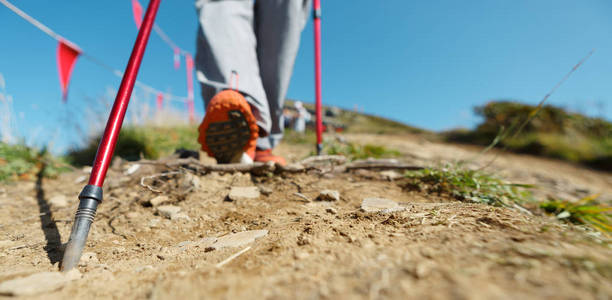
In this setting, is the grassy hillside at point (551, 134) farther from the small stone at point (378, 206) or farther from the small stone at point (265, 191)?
the small stone at point (265, 191)

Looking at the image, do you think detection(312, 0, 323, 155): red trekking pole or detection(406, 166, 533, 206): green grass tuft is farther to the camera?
detection(312, 0, 323, 155): red trekking pole

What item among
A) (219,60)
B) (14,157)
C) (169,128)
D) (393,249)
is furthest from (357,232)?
(169,128)

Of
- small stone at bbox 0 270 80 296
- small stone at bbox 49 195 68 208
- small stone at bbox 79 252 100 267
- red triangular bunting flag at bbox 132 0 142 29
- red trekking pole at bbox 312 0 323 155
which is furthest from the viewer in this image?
red triangular bunting flag at bbox 132 0 142 29

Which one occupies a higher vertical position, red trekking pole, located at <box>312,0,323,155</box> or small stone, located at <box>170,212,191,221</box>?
red trekking pole, located at <box>312,0,323,155</box>

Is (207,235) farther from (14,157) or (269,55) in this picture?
(14,157)

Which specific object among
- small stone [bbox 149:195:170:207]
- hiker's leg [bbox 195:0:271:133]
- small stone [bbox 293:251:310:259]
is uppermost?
hiker's leg [bbox 195:0:271:133]

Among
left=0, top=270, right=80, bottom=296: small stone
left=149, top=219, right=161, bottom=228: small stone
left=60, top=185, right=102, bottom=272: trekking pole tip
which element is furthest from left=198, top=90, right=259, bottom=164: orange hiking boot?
left=0, top=270, right=80, bottom=296: small stone

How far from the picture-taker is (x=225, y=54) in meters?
1.64

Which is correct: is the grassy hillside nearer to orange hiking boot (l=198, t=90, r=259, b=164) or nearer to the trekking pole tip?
orange hiking boot (l=198, t=90, r=259, b=164)

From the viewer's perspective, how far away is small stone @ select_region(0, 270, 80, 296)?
51 cm

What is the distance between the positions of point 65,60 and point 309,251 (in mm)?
4607

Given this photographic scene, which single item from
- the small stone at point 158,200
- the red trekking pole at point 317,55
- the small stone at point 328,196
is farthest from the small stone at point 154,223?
the red trekking pole at point 317,55

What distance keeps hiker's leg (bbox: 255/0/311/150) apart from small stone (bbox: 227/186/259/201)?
653mm

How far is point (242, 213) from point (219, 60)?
0.98m
